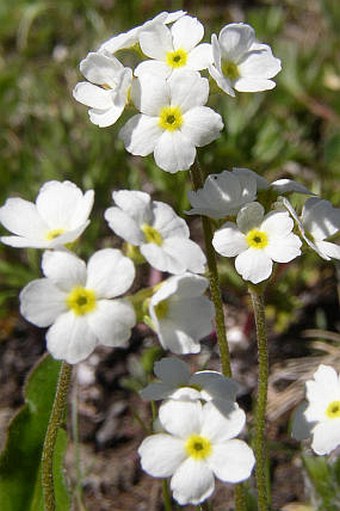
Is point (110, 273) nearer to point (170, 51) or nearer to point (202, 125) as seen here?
point (202, 125)

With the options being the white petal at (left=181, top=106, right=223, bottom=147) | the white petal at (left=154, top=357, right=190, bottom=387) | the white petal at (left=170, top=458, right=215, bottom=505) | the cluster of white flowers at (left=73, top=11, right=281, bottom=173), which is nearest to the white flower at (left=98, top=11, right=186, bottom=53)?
the cluster of white flowers at (left=73, top=11, right=281, bottom=173)

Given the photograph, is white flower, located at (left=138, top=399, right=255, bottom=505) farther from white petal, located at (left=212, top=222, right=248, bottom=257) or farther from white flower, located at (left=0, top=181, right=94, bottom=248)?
white flower, located at (left=0, top=181, right=94, bottom=248)

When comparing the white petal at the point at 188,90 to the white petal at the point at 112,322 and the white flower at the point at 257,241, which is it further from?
the white petal at the point at 112,322

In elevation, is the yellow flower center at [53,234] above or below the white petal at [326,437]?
above

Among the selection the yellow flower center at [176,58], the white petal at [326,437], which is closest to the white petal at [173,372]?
the white petal at [326,437]

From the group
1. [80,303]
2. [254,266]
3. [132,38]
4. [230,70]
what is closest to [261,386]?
[254,266]

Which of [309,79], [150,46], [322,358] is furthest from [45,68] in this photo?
[150,46]
